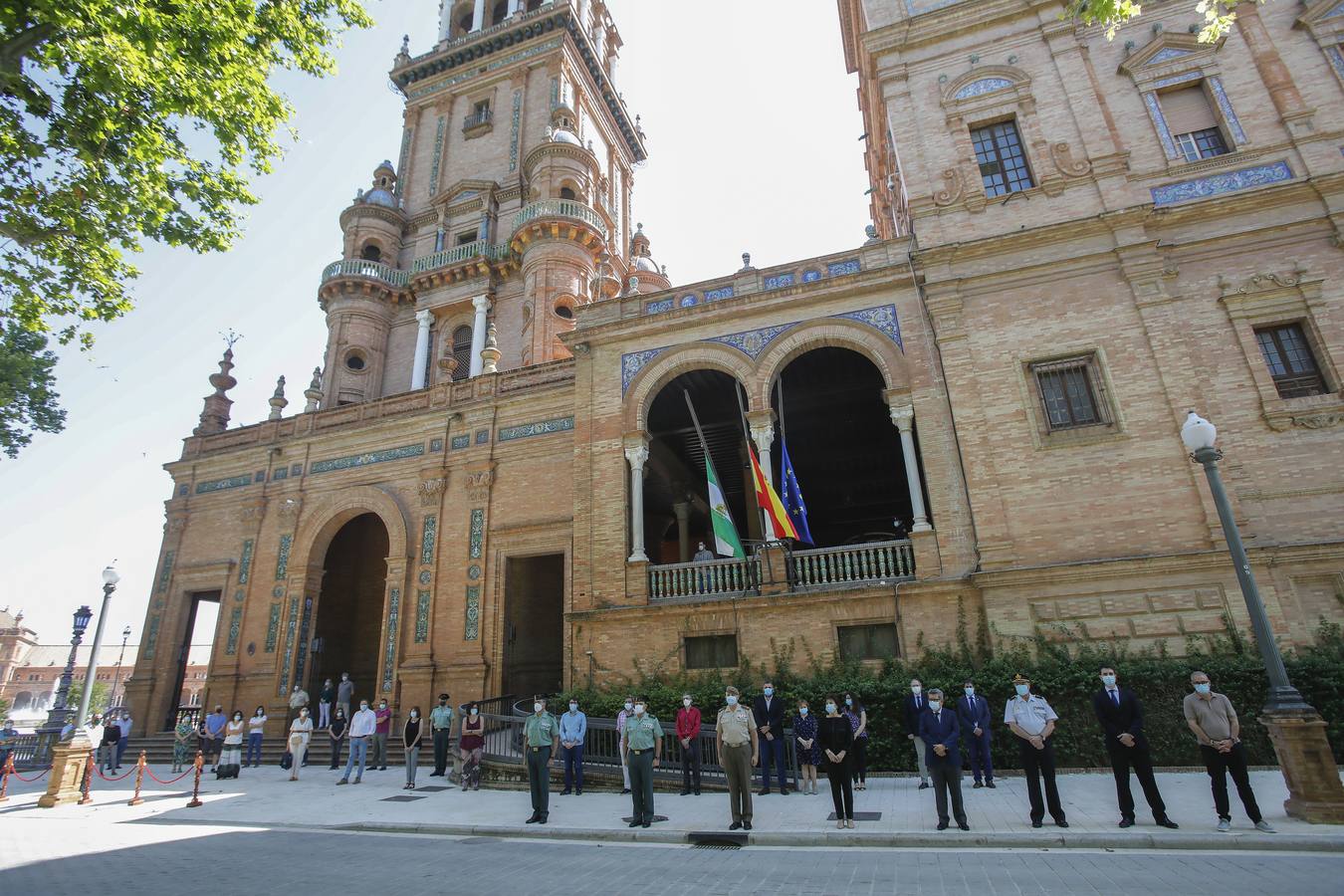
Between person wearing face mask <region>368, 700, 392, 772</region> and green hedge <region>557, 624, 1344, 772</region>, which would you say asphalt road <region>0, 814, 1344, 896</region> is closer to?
green hedge <region>557, 624, 1344, 772</region>

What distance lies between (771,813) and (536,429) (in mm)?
12527

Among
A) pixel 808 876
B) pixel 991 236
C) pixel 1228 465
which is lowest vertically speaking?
pixel 808 876

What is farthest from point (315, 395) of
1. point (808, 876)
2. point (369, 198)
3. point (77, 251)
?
point (808, 876)

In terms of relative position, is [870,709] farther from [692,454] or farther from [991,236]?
[692,454]

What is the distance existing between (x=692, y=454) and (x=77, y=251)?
15803 mm

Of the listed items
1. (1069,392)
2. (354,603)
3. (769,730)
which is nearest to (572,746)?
(769,730)

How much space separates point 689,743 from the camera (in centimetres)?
1090

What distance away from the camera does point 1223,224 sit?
1396 centimetres

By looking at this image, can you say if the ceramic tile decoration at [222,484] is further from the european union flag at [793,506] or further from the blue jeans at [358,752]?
the european union flag at [793,506]

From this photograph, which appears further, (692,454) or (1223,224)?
(692,454)

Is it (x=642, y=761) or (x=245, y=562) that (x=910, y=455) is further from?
(x=245, y=562)

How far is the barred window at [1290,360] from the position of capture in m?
12.9

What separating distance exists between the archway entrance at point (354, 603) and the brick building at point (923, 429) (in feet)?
0.33

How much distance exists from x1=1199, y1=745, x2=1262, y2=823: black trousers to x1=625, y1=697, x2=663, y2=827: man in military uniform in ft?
20.2
